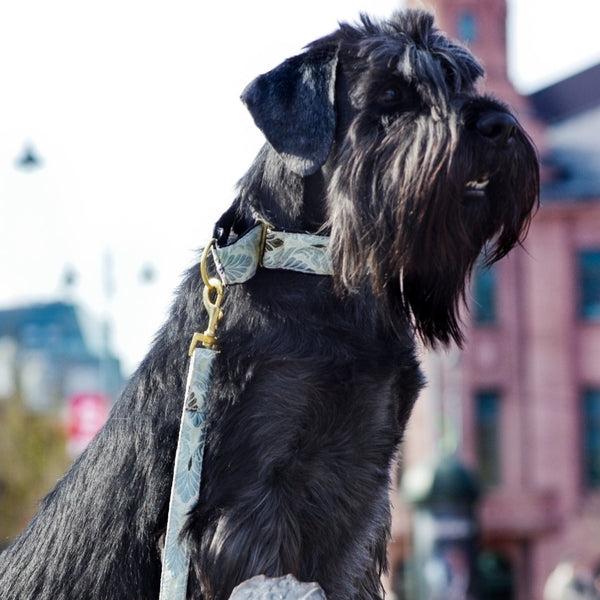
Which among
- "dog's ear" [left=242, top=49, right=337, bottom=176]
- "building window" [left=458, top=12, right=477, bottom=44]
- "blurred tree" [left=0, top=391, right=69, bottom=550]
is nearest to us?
"dog's ear" [left=242, top=49, right=337, bottom=176]

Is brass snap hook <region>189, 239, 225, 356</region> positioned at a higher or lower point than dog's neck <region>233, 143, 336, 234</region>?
lower

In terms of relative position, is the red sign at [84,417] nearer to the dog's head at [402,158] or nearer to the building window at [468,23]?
the dog's head at [402,158]

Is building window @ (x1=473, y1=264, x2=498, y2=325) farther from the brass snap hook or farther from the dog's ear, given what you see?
the brass snap hook

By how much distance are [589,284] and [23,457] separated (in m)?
16.8

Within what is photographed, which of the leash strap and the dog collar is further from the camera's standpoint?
the dog collar

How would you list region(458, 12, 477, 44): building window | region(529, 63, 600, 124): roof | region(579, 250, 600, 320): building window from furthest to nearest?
region(529, 63, 600, 124): roof
region(458, 12, 477, 44): building window
region(579, 250, 600, 320): building window

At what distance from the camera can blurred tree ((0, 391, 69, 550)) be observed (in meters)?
35.9

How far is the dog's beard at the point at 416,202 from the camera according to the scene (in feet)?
12.7

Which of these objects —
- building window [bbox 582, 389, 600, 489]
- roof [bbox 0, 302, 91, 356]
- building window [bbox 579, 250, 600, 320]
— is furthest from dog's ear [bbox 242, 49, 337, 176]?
roof [bbox 0, 302, 91, 356]

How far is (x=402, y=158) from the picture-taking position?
3916mm

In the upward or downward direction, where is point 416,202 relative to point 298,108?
downward

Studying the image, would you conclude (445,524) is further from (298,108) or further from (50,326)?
(50,326)

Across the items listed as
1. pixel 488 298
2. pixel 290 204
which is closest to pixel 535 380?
pixel 488 298

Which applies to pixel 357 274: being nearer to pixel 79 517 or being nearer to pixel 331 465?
pixel 331 465
